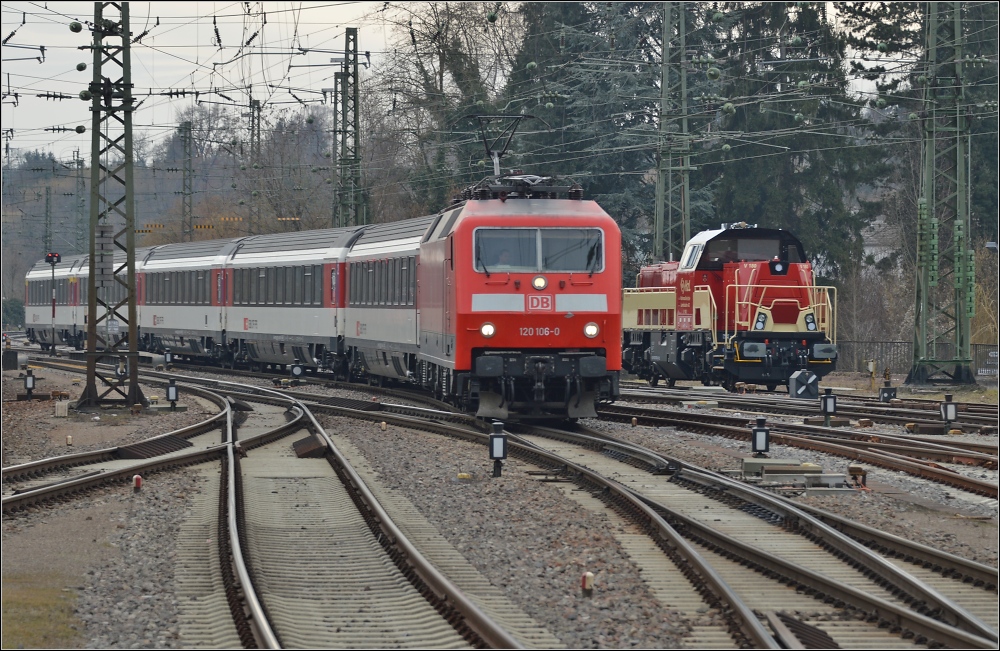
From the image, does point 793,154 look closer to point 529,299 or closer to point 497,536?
point 529,299

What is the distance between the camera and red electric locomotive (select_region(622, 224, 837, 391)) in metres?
28.0

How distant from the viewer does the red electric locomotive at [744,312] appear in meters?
28.0

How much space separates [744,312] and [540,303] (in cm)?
989

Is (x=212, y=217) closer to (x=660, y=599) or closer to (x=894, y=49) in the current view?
(x=894, y=49)

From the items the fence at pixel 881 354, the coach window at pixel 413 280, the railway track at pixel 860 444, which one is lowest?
the railway track at pixel 860 444

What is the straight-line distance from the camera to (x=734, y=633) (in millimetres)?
8078

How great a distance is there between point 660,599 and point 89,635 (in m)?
3.88

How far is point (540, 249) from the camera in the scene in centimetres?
1973

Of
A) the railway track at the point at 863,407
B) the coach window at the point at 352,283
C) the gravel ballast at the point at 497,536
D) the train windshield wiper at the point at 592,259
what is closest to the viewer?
the gravel ballast at the point at 497,536

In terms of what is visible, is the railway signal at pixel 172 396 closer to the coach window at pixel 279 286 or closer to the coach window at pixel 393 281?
the coach window at pixel 393 281

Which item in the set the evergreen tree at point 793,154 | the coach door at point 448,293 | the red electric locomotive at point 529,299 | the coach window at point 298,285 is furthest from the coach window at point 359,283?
the evergreen tree at point 793,154

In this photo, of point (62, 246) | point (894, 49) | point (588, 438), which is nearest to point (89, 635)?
point (588, 438)

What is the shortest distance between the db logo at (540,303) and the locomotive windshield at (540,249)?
0.42m

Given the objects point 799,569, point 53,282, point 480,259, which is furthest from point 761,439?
point 53,282
